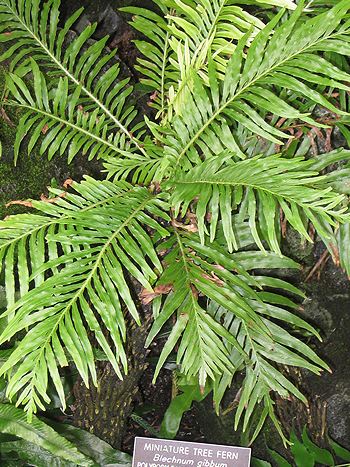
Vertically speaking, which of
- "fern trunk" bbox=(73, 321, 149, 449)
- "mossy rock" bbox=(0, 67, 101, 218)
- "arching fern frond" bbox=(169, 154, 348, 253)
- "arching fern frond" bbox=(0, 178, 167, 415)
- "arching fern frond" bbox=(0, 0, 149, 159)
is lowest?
"fern trunk" bbox=(73, 321, 149, 449)

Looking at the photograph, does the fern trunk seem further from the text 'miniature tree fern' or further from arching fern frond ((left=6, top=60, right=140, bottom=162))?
arching fern frond ((left=6, top=60, right=140, bottom=162))

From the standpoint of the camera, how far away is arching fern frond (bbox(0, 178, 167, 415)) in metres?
1.37

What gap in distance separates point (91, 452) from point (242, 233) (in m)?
0.93

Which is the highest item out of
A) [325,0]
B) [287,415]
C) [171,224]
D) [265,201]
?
[325,0]

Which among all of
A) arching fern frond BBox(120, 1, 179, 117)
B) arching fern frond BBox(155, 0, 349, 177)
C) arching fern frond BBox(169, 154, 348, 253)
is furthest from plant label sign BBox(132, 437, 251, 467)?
arching fern frond BBox(120, 1, 179, 117)

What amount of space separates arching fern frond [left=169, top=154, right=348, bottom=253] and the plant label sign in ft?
2.16

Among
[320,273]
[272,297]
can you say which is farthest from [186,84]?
[320,273]

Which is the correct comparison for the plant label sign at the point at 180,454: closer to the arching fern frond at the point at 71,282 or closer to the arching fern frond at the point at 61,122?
the arching fern frond at the point at 71,282

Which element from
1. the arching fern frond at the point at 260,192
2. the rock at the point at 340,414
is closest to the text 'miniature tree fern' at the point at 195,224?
the arching fern frond at the point at 260,192

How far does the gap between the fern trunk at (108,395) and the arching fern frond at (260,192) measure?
1.99 feet

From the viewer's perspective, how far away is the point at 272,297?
1810 mm

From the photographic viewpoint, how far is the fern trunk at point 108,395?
6.55ft

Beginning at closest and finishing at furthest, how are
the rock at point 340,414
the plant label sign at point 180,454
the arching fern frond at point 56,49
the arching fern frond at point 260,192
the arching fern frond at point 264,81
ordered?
the arching fern frond at point 260,192 < the arching fern frond at point 264,81 < the plant label sign at point 180,454 < the arching fern frond at point 56,49 < the rock at point 340,414

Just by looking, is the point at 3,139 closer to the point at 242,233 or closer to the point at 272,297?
the point at 242,233
